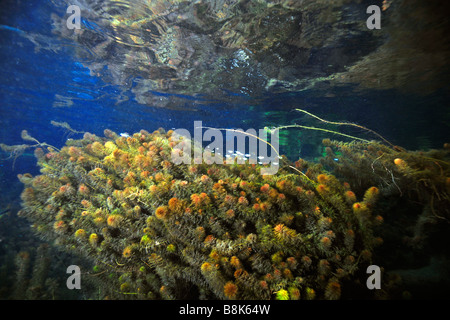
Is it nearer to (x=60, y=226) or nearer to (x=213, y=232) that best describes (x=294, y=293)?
(x=213, y=232)

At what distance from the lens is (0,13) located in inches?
317

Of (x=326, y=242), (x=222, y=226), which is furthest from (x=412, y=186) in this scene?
→ (x=222, y=226)

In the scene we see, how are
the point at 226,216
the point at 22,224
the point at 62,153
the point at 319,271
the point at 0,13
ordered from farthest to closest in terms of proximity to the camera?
1. the point at 0,13
2. the point at 22,224
3. the point at 62,153
4. the point at 226,216
5. the point at 319,271

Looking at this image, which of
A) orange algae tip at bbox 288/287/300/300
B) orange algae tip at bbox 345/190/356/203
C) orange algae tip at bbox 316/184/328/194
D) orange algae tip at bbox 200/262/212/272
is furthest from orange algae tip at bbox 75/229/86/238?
orange algae tip at bbox 345/190/356/203

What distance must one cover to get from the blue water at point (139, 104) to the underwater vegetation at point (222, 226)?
833 centimetres

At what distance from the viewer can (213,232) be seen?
2275 millimetres

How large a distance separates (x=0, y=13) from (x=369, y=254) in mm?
15400

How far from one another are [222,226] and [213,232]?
14 cm

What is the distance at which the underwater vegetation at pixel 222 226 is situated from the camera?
1978mm

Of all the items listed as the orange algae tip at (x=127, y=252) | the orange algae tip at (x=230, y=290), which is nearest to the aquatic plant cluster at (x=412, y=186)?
the orange algae tip at (x=230, y=290)

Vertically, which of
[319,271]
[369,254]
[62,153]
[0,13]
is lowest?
[319,271]

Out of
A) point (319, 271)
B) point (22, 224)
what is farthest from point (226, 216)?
point (22, 224)

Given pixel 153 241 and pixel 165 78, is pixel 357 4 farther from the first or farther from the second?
pixel 165 78

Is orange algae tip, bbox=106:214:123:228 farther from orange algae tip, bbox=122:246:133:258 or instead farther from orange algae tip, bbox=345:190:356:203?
orange algae tip, bbox=345:190:356:203
